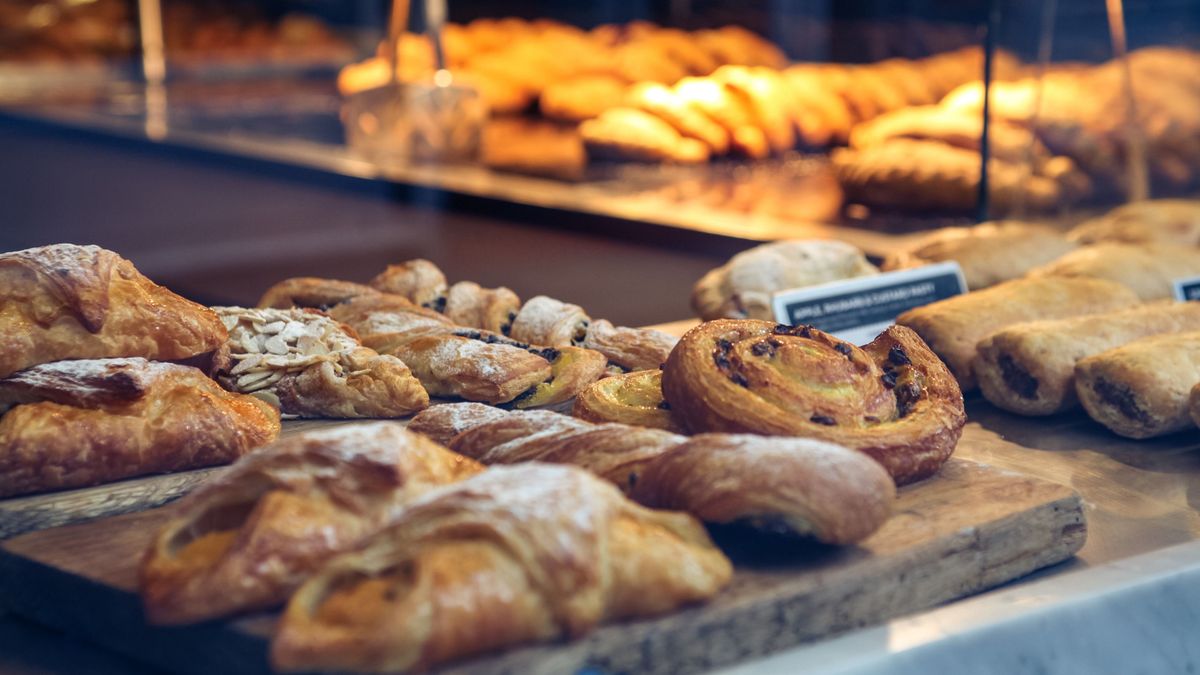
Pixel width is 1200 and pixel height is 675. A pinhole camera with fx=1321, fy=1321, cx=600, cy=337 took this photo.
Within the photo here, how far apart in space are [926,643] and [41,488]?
94cm

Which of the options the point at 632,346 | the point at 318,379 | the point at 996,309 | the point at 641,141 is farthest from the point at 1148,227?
the point at 318,379

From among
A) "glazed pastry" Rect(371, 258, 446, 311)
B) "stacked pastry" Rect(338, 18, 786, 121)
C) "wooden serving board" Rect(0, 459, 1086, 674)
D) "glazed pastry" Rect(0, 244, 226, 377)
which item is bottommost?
"wooden serving board" Rect(0, 459, 1086, 674)

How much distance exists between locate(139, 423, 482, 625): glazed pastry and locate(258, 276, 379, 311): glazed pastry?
0.89 metres

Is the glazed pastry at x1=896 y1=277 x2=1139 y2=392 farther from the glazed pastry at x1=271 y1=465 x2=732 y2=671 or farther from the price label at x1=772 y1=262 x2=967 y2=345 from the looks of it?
the glazed pastry at x1=271 y1=465 x2=732 y2=671

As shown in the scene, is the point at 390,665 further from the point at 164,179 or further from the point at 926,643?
the point at 164,179

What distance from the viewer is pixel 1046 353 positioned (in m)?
1.99

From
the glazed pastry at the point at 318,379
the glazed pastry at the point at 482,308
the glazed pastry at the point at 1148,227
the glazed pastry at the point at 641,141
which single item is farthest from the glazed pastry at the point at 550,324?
the glazed pastry at the point at 641,141

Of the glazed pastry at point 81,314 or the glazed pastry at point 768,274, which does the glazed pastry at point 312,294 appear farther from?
the glazed pastry at point 768,274

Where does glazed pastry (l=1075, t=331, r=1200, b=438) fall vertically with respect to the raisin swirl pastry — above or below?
below

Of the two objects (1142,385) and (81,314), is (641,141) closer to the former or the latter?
(1142,385)

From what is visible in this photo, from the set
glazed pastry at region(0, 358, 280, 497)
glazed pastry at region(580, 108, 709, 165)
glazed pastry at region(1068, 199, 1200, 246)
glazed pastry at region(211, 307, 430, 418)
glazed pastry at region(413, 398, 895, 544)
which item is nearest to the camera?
glazed pastry at region(413, 398, 895, 544)

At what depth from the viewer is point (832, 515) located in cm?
121

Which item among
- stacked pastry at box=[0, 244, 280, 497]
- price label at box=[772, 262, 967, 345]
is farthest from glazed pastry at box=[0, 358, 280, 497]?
price label at box=[772, 262, 967, 345]

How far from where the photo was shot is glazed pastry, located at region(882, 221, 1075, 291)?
250 cm
